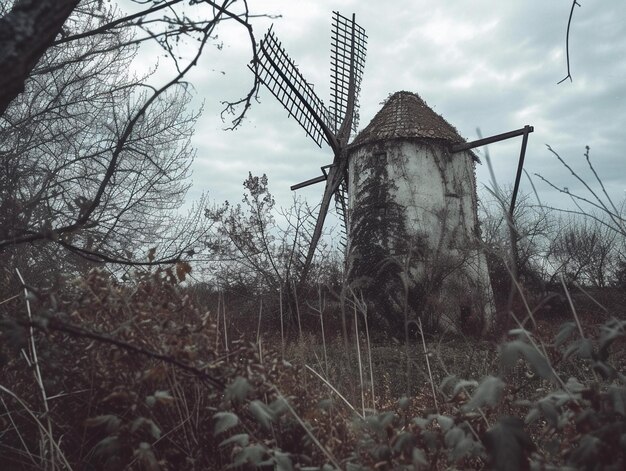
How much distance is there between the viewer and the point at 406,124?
11.5 metres

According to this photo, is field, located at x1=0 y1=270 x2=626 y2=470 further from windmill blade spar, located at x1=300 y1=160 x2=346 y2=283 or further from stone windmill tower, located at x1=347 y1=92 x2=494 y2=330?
windmill blade spar, located at x1=300 y1=160 x2=346 y2=283

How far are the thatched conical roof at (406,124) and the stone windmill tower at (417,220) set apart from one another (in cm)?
3

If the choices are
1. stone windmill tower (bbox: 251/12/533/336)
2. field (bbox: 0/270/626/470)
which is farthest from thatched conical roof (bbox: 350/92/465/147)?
field (bbox: 0/270/626/470)

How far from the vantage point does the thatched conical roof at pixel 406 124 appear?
37.0 ft

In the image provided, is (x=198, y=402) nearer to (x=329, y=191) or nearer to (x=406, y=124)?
(x=406, y=124)

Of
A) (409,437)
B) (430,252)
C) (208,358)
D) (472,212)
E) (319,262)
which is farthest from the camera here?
(319,262)

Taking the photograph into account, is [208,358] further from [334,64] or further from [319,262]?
[334,64]

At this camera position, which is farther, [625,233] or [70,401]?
[70,401]

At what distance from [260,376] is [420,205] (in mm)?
9292

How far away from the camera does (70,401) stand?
2.36 m

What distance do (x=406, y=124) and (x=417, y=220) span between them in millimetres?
1933

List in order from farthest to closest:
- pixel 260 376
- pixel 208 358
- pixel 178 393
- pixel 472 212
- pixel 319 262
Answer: pixel 319 262 → pixel 472 212 → pixel 208 358 → pixel 178 393 → pixel 260 376

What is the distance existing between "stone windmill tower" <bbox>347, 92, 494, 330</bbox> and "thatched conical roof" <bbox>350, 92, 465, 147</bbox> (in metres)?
0.03

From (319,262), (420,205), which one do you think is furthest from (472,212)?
(319,262)
